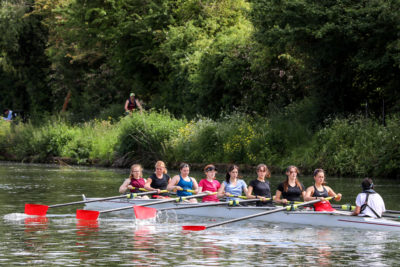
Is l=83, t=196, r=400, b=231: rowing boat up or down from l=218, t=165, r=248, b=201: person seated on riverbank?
down

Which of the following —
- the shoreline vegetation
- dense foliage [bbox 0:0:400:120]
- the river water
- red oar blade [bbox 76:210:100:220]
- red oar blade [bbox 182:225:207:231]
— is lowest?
the river water

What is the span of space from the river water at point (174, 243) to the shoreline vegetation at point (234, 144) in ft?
24.5

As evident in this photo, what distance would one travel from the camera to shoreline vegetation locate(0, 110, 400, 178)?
1107 inches

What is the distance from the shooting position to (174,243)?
46.5 ft

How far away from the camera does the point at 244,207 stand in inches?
688

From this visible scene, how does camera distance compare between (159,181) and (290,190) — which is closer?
(290,190)

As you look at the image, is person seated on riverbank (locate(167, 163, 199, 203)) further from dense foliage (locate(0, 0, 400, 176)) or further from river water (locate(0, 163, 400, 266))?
dense foliage (locate(0, 0, 400, 176))

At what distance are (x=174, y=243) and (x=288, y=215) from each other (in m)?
3.62

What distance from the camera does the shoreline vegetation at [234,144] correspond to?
92.3ft

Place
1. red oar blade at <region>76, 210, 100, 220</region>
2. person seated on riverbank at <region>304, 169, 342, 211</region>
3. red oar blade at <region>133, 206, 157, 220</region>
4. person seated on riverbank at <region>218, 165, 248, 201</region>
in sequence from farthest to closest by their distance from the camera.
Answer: person seated on riverbank at <region>218, 165, 248, 201</region>
red oar blade at <region>76, 210, 100, 220</region>
red oar blade at <region>133, 206, 157, 220</region>
person seated on riverbank at <region>304, 169, 342, 211</region>

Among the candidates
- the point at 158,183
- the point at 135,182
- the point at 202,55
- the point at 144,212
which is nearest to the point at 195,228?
the point at 144,212

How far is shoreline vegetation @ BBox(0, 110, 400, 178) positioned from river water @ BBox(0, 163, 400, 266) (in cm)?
747

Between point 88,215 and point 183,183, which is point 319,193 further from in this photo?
point 88,215

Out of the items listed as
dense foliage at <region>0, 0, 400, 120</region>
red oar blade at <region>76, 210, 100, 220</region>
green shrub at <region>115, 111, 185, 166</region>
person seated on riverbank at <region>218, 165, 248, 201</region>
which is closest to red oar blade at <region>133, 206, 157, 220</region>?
red oar blade at <region>76, 210, 100, 220</region>
